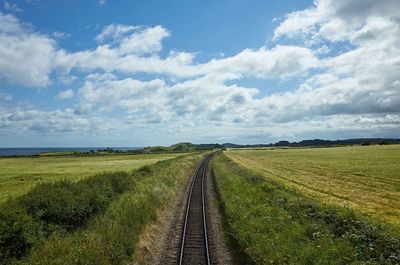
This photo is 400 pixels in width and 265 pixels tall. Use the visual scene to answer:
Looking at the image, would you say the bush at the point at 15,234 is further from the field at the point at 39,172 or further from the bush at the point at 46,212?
the field at the point at 39,172

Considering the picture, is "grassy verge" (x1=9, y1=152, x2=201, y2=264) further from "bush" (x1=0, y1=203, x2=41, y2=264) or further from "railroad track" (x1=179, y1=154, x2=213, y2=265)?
"railroad track" (x1=179, y1=154, x2=213, y2=265)

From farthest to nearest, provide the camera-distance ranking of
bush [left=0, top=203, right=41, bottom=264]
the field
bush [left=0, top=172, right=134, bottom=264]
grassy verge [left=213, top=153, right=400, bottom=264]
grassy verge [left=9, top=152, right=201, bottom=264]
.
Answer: the field < grassy verge [left=213, top=153, right=400, bottom=264] < bush [left=0, top=172, right=134, bottom=264] < grassy verge [left=9, top=152, right=201, bottom=264] < bush [left=0, top=203, right=41, bottom=264]

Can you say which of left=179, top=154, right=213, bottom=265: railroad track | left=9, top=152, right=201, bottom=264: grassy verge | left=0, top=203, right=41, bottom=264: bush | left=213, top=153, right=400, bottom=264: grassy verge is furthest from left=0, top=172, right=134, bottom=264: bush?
left=213, top=153, right=400, bottom=264: grassy verge

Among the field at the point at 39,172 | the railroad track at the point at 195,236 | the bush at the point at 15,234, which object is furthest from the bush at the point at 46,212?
the field at the point at 39,172

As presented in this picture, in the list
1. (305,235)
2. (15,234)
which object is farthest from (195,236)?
(15,234)

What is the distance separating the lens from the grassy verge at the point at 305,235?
12.3 metres

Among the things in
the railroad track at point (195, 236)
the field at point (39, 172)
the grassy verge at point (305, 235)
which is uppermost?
the field at point (39, 172)

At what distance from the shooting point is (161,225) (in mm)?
20828

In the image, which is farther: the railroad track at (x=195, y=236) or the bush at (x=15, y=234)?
the railroad track at (x=195, y=236)

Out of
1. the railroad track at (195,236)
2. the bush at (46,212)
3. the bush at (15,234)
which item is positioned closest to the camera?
the bush at (15,234)

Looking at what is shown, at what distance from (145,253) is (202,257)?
8.47ft

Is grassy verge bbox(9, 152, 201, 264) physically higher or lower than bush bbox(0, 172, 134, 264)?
lower

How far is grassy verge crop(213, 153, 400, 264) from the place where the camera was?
12.3m

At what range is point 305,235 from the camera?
15133 millimetres
